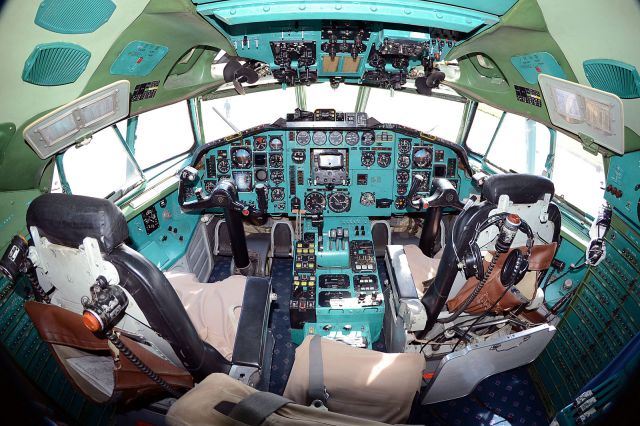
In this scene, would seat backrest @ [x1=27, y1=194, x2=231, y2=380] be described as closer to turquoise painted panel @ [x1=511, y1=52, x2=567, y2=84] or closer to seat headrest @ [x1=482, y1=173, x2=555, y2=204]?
seat headrest @ [x1=482, y1=173, x2=555, y2=204]

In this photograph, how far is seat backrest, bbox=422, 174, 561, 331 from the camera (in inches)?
86.1

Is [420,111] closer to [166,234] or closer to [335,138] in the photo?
[335,138]

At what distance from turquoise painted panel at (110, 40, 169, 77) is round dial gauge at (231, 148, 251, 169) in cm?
178

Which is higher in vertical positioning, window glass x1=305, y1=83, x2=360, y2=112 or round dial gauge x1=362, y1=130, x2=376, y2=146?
window glass x1=305, y1=83, x2=360, y2=112

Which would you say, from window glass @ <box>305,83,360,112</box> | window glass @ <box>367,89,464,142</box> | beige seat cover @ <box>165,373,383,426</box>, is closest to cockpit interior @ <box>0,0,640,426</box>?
beige seat cover @ <box>165,373,383,426</box>

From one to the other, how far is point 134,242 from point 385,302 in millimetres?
2512

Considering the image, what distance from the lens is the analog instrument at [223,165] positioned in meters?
4.53

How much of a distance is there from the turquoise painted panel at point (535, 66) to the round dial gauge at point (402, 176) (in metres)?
1.93

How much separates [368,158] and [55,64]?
10.5 feet

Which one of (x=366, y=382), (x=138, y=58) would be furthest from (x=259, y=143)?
(x=366, y=382)

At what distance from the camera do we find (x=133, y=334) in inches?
70.2

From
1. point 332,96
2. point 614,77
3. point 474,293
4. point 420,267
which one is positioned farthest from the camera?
point 332,96

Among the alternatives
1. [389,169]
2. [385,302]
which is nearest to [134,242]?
[385,302]

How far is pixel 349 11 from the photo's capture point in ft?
6.01
